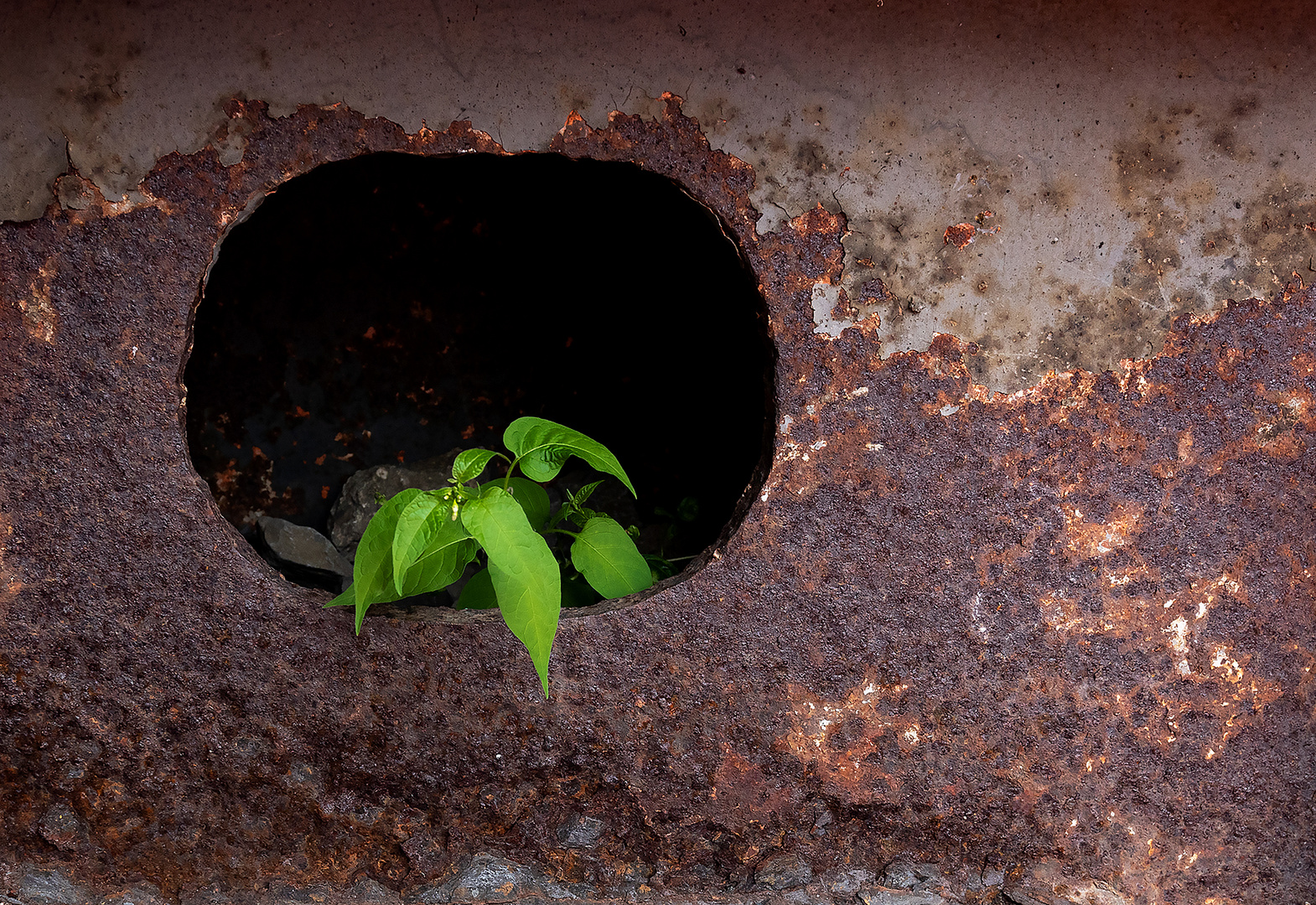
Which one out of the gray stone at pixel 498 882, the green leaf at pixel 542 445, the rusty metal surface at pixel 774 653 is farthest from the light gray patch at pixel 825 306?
the gray stone at pixel 498 882

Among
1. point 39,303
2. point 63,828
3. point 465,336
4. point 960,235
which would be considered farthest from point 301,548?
point 960,235

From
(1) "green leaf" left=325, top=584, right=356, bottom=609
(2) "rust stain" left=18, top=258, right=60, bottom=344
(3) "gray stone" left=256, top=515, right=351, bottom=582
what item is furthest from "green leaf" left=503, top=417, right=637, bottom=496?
(3) "gray stone" left=256, top=515, right=351, bottom=582

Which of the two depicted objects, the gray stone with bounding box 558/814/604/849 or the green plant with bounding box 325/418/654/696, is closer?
the green plant with bounding box 325/418/654/696

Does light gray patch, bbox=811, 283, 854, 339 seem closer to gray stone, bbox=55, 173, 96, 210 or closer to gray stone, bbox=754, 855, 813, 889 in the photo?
gray stone, bbox=754, 855, 813, 889

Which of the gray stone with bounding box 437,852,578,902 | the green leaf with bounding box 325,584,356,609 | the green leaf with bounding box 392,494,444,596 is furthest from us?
the gray stone with bounding box 437,852,578,902

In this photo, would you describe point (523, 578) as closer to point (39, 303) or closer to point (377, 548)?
point (377, 548)

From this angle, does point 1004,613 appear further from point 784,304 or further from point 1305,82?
point 1305,82
